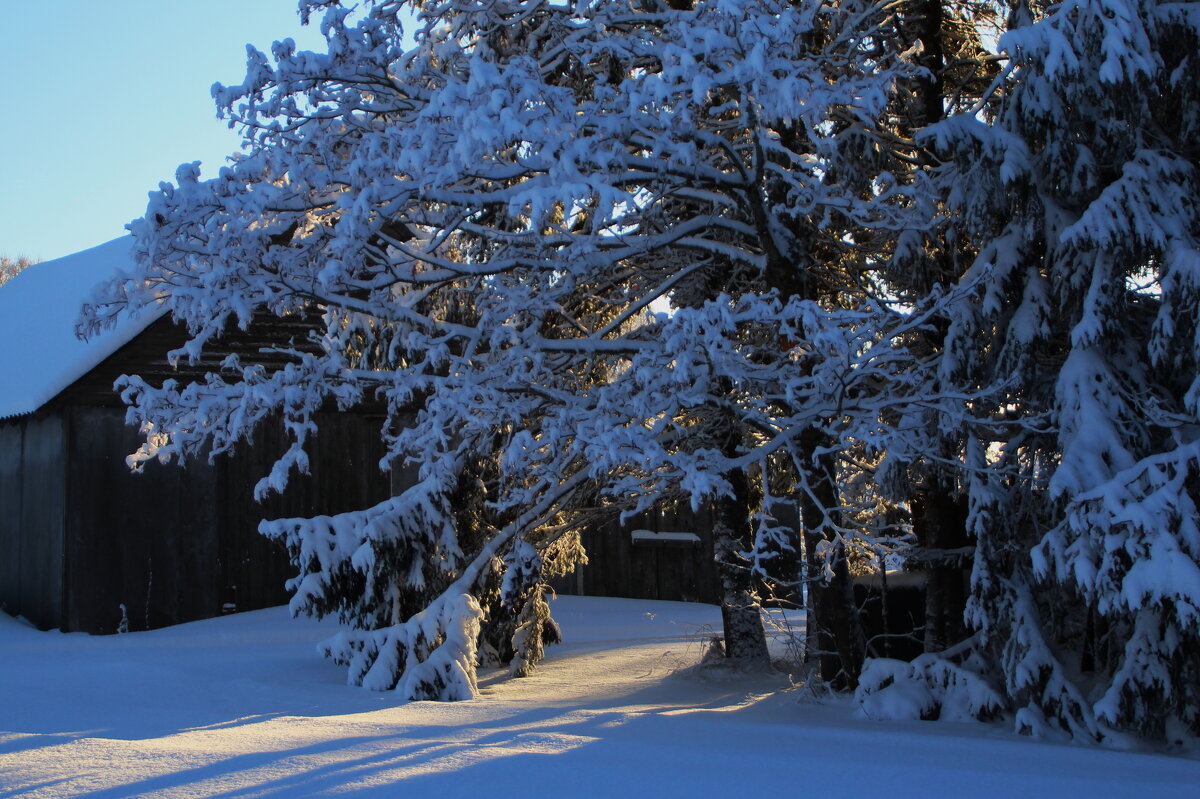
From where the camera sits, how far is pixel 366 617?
9.05 m

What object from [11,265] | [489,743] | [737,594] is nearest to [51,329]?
[737,594]

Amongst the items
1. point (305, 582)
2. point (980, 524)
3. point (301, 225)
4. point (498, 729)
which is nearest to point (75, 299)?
point (301, 225)

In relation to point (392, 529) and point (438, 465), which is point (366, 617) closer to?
point (392, 529)

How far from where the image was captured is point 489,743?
5.75 metres

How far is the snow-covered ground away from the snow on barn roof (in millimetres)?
3266

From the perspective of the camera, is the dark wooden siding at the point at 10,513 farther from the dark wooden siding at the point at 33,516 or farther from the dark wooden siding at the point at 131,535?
the dark wooden siding at the point at 131,535

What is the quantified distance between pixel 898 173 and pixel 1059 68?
10.8 ft

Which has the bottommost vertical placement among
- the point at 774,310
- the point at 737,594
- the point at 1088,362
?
the point at 737,594

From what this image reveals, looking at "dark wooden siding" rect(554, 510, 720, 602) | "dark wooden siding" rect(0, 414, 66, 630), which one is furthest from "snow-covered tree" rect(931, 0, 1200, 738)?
"dark wooden siding" rect(0, 414, 66, 630)

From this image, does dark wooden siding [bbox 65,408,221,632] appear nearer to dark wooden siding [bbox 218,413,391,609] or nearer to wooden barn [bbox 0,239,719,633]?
wooden barn [bbox 0,239,719,633]

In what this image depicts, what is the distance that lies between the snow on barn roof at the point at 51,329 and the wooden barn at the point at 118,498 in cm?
3

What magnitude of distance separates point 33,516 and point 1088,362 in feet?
38.4

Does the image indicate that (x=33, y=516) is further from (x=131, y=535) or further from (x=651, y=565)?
(x=651, y=565)

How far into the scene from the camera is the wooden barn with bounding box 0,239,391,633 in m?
12.0
